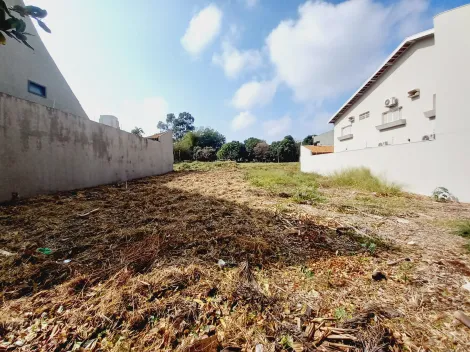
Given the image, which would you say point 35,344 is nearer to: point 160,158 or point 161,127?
point 160,158

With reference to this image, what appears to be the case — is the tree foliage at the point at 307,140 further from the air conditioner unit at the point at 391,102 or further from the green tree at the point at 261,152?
the air conditioner unit at the point at 391,102

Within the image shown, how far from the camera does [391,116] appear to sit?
1079 cm

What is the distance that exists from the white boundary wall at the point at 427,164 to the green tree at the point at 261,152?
999 inches

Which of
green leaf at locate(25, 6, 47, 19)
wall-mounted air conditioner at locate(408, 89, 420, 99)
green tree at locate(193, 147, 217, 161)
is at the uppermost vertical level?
wall-mounted air conditioner at locate(408, 89, 420, 99)

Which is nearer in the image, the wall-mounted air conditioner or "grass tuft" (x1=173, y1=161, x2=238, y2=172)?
the wall-mounted air conditioner

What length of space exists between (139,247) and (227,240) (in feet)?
3.56

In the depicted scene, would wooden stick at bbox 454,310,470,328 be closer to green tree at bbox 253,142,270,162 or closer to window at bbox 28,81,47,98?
window at bbox 28,81,47,98

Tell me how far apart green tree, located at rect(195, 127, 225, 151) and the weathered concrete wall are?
26.8 metres

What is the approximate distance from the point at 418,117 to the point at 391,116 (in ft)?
5.71

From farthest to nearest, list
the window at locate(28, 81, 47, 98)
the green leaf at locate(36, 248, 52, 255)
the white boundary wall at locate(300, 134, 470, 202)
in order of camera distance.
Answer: the window at locate(28, 81, 47, 98) < the white boundary wall at locate(300, 134, 470, 202) < the green leaf at locate(36, 248, 52, 255)

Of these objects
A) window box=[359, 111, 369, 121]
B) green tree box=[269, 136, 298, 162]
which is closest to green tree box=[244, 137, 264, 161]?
green tree box=[269, 136, 298, 162]

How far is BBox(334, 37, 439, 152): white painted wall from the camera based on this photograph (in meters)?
8.84

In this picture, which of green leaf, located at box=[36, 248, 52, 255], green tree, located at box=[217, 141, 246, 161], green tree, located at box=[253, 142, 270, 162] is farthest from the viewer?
green tree, located at box=[253, 142, 270, 162]

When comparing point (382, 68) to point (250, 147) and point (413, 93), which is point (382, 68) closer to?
point (413, 93)
